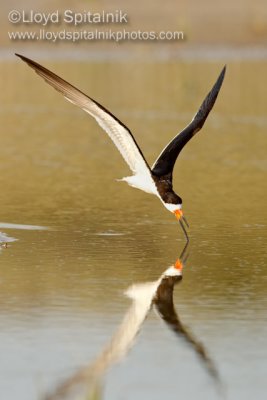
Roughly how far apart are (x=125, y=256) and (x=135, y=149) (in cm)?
119

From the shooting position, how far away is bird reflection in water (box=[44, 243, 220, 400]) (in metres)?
10.2

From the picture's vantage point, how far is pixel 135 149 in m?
15.5

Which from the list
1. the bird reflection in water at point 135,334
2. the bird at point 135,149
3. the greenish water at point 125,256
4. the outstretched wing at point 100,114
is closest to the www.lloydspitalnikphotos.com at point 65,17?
the greenish water at point 125,256

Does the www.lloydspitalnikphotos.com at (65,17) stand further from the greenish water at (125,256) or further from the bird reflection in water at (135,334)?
the bird reflection in water at (135,334)

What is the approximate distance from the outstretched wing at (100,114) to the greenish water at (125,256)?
44.7 inches

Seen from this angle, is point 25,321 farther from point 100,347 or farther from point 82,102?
point 82,102

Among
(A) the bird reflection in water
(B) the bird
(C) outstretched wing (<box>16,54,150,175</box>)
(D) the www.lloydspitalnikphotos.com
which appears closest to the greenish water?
(A) the bird reflection in water

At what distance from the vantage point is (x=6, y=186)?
2214cm

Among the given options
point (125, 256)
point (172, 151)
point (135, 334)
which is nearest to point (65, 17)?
point (172, 151)

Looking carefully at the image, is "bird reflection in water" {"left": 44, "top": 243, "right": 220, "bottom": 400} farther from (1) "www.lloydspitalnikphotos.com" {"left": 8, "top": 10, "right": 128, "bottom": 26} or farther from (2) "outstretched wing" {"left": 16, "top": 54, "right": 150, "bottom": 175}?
(1) "www.lloydspitalnikphotos.com" {"left": 8, "top": 10, "right": 128, "bottom": 26}

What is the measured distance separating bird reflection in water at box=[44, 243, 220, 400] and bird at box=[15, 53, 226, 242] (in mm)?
853

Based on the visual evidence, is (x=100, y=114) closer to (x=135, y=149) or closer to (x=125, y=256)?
(x=135, y=149)

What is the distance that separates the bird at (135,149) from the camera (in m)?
14.7

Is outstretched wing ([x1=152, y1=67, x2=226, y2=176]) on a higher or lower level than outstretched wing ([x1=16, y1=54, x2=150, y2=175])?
lower
